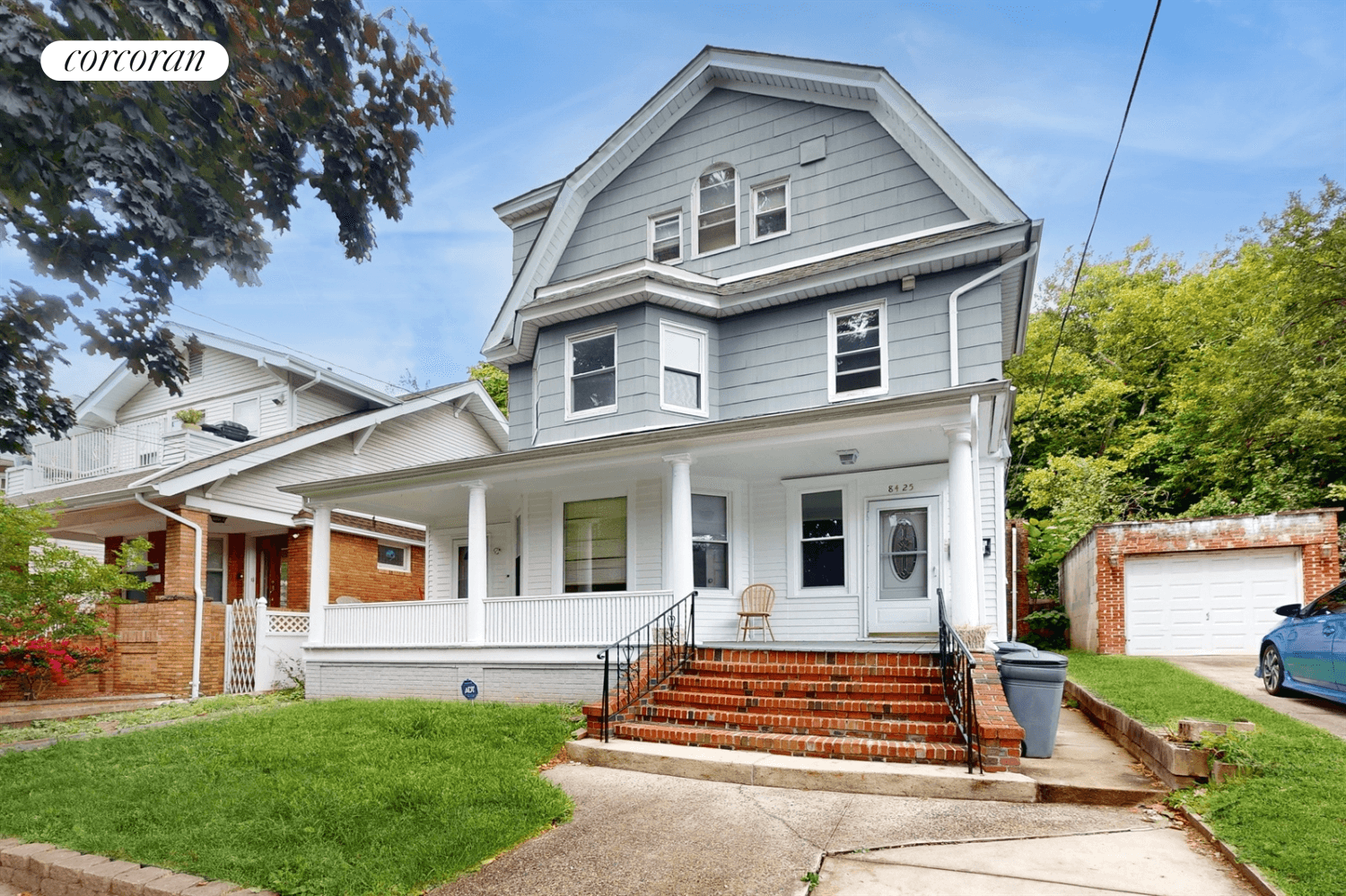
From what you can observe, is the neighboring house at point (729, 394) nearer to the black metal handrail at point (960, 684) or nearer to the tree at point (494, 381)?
the black metal handrail at point (960, 684)

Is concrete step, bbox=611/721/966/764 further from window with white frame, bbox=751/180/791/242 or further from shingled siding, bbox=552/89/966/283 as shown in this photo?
window with white frame, bbox=751/180/791/242

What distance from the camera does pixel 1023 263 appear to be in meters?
12.8

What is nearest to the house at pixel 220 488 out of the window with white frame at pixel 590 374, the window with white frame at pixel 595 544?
the window with white frame at pixel 595 544

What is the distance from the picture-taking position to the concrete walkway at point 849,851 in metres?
4.93

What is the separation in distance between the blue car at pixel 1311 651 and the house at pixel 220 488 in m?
13.6

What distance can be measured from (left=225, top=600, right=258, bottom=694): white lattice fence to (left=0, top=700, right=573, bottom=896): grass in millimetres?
5382

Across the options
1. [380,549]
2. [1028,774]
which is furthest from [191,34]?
[380,549]

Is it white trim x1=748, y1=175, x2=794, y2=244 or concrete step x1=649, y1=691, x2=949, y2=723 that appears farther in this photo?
white trim x1=748, y1=175, x2=794, y2=244

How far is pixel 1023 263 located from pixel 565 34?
27.6 feet

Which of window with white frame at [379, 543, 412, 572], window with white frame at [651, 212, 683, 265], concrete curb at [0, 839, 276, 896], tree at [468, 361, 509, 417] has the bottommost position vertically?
concrete curb at [0, 839, 276, 896]

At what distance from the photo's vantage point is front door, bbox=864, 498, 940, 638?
12125mm

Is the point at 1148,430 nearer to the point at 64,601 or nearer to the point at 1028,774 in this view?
the point at 1028,774

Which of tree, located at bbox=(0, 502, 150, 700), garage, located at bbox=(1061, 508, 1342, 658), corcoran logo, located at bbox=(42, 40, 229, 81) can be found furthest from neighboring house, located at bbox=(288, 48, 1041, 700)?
corcoran logo, located at bbox=(42, 40, 229, 81)

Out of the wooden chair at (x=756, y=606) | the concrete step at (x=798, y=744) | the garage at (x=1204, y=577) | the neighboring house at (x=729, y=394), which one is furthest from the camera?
the garage at (x=1204, y=577)
